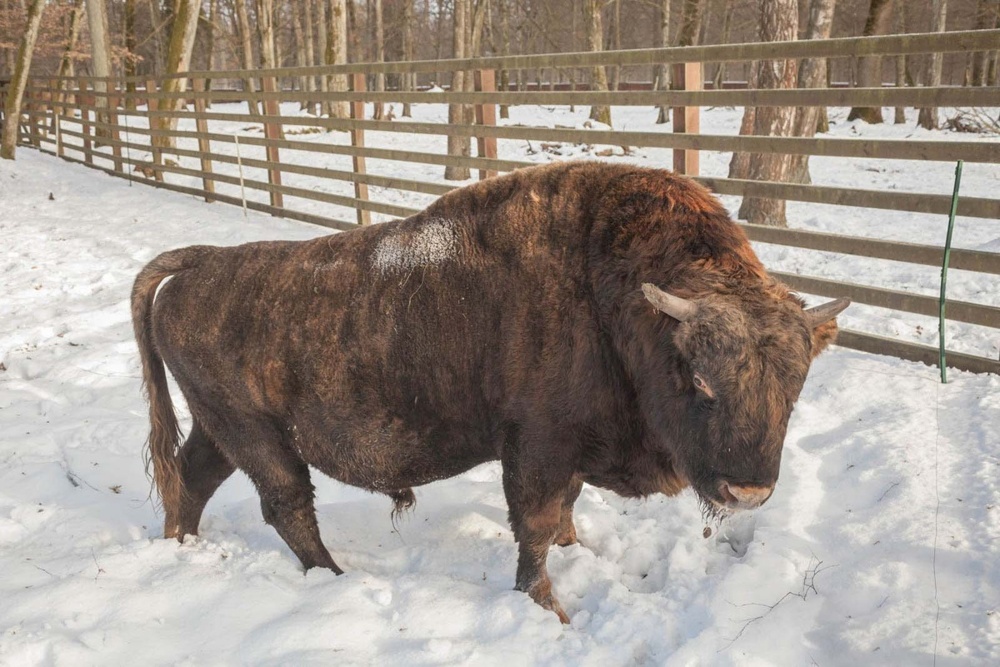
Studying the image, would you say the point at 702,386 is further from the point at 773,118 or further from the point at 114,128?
the point at 114,128

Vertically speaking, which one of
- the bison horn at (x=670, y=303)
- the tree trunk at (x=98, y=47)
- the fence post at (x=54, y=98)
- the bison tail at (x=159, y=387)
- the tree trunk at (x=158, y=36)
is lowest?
the bison tail at (x=159, y=387)

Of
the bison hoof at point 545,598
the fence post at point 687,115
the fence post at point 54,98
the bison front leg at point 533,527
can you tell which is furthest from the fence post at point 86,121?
the bison hoof at point 545,598

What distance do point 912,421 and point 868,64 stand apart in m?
13.4

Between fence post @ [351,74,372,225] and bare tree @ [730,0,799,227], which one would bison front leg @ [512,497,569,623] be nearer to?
bare tree @ [730,0,799,227]

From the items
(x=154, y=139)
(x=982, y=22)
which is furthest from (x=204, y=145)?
(x=982, y=22)

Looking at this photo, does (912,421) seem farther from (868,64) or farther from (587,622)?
(868,64)

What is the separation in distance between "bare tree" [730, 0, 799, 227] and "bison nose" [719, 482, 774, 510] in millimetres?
6058

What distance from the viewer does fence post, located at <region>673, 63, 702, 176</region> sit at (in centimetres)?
645

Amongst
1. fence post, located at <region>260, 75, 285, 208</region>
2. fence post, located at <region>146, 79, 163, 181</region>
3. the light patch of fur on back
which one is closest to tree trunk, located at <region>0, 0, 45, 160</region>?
fence post, located at <region>146, 79, 163, 181</region>

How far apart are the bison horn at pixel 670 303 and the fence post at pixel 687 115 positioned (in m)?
3.93

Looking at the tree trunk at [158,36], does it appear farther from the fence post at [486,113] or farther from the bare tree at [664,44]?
the fence post at [486,113]

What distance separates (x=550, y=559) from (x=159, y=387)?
2054 millimetres

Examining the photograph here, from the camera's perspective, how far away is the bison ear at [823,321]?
2.88 m

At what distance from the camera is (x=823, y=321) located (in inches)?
114
